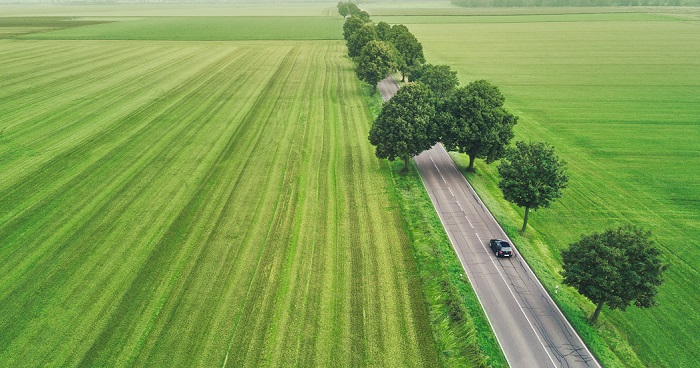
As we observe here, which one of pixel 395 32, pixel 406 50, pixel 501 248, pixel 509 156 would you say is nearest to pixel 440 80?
pixel 406 50

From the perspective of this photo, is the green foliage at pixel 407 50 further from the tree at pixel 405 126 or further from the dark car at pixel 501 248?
the dark car at pixel 501 248

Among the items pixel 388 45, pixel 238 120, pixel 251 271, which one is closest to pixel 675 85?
pixel 388 45

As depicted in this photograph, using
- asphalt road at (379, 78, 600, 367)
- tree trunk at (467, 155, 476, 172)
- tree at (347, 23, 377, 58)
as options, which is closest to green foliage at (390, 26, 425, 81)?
tree at (347, 23, 377, 58)

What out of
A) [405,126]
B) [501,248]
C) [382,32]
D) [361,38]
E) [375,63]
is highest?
[382,32]

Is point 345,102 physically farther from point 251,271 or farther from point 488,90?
point 251,271

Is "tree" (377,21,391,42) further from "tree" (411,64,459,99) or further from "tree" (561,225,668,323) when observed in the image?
"tree" (561,225,668,323)

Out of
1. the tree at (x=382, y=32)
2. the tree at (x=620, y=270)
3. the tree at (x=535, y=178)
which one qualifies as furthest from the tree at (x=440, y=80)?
the tree at (x=620, y=270)

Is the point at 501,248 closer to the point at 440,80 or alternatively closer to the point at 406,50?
the point at 440,80
